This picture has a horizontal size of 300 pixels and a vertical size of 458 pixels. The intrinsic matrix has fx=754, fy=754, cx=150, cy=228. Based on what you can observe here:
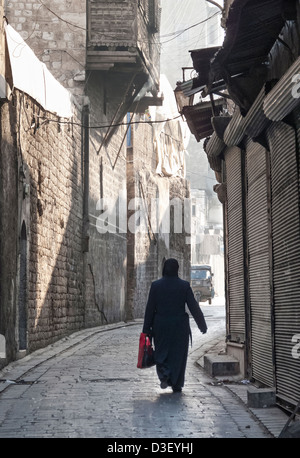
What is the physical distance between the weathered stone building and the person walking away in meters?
2.58

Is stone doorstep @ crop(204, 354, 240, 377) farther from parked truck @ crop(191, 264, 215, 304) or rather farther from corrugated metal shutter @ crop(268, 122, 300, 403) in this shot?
parked truck @ crop(191, 264, 215, 304)

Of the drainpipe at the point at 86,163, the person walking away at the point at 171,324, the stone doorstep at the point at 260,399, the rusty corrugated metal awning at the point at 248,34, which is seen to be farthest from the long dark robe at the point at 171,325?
the drainpipe at the point at 86,163

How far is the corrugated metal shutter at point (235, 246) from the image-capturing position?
9.97m

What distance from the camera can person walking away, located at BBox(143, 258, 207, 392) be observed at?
820 cm

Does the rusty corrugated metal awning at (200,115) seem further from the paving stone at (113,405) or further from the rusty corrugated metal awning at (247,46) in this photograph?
the paving stone at (113,405)

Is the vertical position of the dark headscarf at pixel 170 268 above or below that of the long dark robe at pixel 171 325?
above

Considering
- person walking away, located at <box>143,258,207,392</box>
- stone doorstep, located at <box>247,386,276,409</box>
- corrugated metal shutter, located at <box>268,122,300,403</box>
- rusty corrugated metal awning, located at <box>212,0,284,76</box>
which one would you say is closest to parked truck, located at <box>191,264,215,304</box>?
person walking away, located at <box>143,258,207,392</box>

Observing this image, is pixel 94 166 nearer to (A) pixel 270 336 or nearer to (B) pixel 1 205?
(B) pixel 1 205

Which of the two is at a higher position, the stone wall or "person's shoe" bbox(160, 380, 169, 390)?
the stone wall

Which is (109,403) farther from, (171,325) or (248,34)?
(248,34)

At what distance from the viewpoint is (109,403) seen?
727 cm

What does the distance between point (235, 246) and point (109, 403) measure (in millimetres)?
3867

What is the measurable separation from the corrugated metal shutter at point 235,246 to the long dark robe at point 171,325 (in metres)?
1.40

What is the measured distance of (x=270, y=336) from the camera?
A: 7859 millimetres
